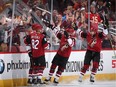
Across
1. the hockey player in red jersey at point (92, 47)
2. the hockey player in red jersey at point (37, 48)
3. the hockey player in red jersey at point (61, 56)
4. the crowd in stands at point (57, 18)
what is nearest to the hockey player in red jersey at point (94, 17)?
the crowd in stands at point (57, 18)

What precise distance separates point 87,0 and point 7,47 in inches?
128

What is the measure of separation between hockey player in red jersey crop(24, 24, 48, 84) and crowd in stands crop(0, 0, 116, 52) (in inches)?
25.4

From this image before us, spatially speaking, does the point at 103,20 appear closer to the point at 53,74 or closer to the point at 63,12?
the point at 63,12

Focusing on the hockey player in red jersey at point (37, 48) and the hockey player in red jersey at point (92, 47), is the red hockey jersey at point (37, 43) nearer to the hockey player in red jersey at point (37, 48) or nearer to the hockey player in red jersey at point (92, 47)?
the hockey player in red jersey at point (37, 48)

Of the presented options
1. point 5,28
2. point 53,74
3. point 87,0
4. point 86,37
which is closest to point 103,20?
point 87,0

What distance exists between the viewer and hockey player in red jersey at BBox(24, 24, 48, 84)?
428 inches

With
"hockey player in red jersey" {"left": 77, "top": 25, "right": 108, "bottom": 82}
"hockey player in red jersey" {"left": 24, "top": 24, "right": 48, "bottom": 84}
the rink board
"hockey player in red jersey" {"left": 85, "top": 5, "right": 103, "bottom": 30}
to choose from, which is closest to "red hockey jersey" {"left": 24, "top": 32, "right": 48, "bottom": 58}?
"hockey player in red jersey" {"left": 24, "top": 24, "right": 48, "bottom": 84}

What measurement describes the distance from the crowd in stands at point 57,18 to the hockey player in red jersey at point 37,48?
2.11 feet

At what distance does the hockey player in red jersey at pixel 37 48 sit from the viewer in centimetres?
1087

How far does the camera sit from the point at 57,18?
12.5 m

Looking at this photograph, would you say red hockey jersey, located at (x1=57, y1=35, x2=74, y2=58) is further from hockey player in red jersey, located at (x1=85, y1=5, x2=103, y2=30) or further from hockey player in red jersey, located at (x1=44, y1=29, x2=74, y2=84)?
hockey player in red jersey, located at (x1=85, y1=5, x2=103, y2=30)

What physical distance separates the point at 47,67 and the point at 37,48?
1.30 m

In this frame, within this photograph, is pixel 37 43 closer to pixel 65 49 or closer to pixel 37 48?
pixel 37 48

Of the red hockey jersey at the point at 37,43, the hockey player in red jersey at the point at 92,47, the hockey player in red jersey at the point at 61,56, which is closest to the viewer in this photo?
the red hockey jersey at the point at 37,43
